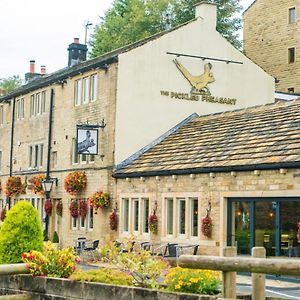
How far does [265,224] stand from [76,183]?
11225 mm

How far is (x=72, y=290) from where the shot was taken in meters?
14.4

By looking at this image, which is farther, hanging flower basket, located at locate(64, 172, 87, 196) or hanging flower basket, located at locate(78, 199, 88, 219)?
hanging flower basket, located at locate(64, 172, 87, 196)

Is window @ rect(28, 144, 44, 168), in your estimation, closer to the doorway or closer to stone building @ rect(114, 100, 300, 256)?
stone building @ rect(114, 100, 300, 256)

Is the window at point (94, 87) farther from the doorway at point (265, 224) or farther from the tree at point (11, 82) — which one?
the tree at point (11, 82)

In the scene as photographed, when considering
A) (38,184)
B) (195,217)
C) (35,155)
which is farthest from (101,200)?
(35,155)

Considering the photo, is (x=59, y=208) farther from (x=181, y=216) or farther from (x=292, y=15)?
(x=292, y=15)

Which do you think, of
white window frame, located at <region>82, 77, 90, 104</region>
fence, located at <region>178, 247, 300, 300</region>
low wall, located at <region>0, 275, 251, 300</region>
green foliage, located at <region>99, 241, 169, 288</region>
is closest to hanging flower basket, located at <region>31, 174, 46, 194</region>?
white window frame, located at <region>82, 77, 90, 104</region>

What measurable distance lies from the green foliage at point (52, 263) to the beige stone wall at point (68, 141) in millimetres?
14100

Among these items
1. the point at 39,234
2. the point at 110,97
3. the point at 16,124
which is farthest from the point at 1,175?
the point at 39,234

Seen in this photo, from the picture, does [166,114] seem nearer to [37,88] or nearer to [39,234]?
[37,88]

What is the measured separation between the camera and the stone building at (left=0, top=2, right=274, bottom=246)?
98.2 ft

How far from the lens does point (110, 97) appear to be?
30141mm

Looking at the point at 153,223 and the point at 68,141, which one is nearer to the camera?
the point at 153,223

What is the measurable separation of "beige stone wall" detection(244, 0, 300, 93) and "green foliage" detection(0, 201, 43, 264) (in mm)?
32834
